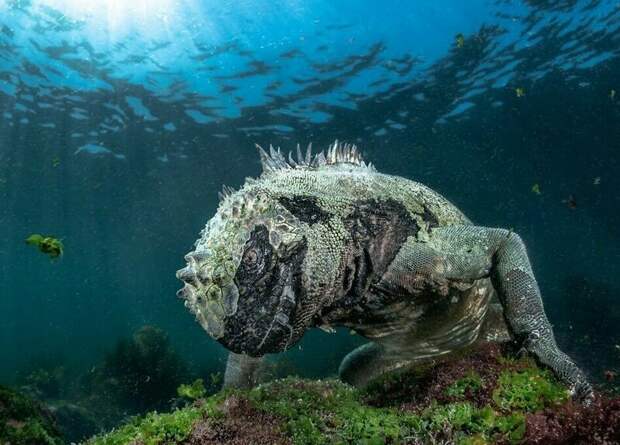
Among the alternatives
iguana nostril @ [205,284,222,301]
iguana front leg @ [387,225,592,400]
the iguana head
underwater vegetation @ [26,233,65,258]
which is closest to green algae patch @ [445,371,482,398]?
iguana front leg @ [387,225,592,400]

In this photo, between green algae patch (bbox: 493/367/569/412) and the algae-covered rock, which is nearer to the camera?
green algae patch (bbox: 493/367/569/412)

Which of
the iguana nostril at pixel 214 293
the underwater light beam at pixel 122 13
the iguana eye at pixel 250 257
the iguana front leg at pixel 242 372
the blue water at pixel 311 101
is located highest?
the underwater light beam at pixel 122 13

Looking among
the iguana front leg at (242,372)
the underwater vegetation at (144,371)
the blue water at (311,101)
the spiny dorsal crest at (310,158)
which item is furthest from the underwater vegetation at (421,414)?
the underwater vegetation at (144,371)

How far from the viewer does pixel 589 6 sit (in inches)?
746

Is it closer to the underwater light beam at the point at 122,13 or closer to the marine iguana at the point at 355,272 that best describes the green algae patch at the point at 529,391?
the marine iguana at the point at 355,272

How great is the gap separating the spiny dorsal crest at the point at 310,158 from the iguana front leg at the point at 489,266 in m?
1.19

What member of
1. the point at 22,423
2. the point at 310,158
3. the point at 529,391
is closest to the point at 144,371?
the point at 22,423

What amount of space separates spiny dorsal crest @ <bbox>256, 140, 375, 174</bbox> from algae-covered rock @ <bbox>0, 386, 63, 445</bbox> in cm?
418

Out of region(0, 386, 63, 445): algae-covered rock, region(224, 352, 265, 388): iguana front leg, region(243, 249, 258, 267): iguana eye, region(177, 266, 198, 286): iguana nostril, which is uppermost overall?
region(243, 249, 258, 267): iguana eye

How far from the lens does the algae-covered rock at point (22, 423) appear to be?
4.88 meters

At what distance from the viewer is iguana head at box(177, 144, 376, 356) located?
2.59 m

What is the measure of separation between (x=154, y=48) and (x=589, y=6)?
63.9 ft

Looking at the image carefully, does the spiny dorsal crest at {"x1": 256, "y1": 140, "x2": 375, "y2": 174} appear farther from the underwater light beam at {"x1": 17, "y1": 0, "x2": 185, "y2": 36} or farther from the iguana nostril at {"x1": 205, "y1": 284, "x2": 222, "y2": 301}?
the underwater light beam at {"x1": 17, "y1": 0, "x2": 185, "y2": 36}

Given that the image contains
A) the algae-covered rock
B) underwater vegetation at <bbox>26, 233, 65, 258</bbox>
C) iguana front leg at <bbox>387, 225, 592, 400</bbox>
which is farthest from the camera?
underwater vegetation at <bbox>26, 233, 65, 258</bbox>
